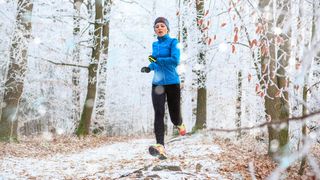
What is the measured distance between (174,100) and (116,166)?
2.80 meters

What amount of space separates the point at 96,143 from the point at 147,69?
34.3 feet

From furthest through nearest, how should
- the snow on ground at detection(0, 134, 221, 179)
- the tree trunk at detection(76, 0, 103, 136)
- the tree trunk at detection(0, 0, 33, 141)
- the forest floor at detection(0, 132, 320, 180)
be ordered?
the tree trunk at detection(76, 0, 103, 136) → the tree trunk at detection(0, 0, 33, 141) → the forest floor at detection(0, 132, 320, 180) → the snow on ground at detection(0, 134, 221, 179)

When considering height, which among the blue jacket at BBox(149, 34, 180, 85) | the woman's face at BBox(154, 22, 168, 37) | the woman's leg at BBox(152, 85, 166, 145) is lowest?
the woman's leg at BBox(152, 85, 166, 145)

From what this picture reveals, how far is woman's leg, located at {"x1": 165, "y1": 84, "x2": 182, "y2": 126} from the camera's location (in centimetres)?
662

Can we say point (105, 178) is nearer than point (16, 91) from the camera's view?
Yes

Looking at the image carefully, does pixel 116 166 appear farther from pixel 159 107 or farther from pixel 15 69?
pixel 15 69

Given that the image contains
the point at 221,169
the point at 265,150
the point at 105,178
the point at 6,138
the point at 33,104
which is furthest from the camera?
the point at 33,104

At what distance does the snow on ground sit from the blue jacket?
0.97 m

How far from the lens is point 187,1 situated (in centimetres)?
1756

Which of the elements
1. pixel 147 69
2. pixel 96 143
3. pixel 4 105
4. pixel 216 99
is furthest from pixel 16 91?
pixel 216 99

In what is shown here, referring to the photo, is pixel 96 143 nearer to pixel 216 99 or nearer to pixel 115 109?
pixel 216 99

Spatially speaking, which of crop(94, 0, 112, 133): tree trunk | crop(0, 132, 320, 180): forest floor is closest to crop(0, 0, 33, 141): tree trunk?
crop(0, 132, 320, 180): forest floor

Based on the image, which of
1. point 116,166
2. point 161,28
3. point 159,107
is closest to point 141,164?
point 116,166

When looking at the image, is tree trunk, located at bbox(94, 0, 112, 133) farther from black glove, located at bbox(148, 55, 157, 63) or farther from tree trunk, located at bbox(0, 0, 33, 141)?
black glove, located at bbox(148, 55, 157, 63)
